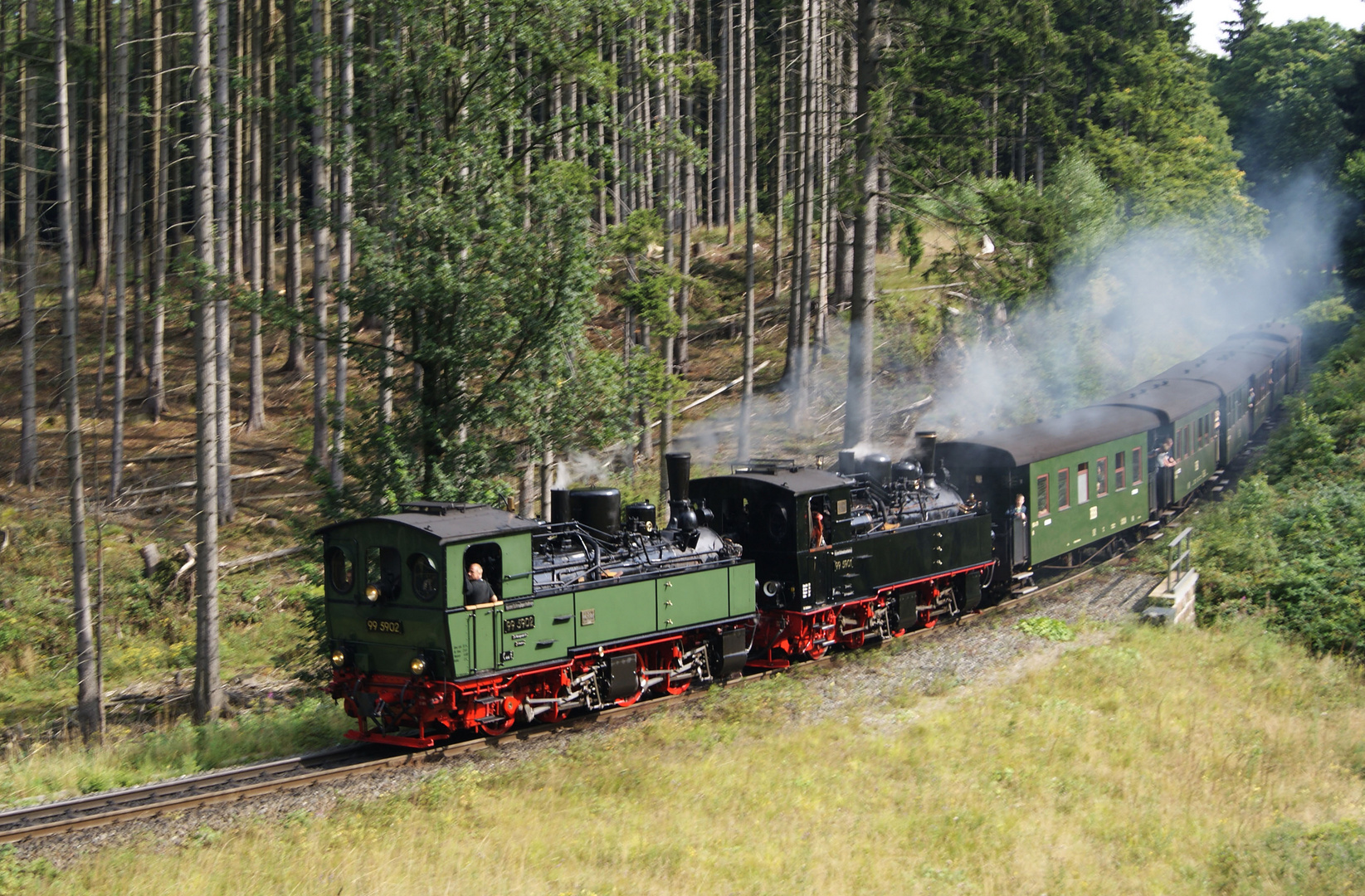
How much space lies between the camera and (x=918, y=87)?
72.7ft

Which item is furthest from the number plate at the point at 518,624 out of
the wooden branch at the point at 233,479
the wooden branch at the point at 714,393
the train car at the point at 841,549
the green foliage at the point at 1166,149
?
the green foliage at the point at 1166,149

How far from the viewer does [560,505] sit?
1390cm

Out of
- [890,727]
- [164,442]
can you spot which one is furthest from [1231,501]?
[164,442]

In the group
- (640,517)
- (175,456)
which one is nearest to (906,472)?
(640,517)

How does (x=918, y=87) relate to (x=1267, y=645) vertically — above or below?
above

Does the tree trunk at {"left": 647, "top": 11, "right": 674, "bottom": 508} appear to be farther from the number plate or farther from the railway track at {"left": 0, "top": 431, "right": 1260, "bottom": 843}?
the railway track at {"left": 0, "top": 431, "right": 1260, "bottom": 843}

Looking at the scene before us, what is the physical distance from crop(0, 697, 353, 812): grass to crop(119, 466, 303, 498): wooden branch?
10579 mm

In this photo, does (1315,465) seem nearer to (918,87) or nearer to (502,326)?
(918,87)

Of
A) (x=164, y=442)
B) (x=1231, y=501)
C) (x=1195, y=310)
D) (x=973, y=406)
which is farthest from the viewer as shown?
(x=1195, y=310)

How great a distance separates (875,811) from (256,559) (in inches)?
651

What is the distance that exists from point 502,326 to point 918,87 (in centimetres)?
1218

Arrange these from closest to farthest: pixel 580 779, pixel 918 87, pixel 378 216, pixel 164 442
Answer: pixel 580 779 < pixel 378 216 < pixel 918 87 < pixel 164 442

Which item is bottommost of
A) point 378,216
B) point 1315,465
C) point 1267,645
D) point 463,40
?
point 1267,645

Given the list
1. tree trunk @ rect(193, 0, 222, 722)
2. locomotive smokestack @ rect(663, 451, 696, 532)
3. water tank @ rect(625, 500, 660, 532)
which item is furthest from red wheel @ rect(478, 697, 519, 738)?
tree trunk @ rect(193, 0, 222, 722)
